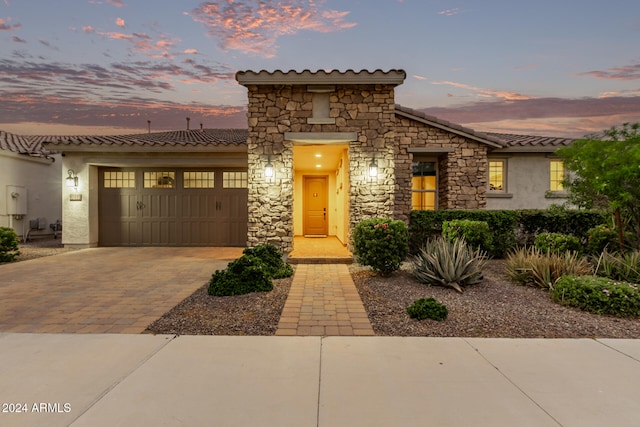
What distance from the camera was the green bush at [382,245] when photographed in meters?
6.21

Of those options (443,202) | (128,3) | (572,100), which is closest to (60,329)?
(128,3)

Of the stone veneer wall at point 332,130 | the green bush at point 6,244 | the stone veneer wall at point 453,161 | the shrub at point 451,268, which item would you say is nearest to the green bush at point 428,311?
the shrub at point 451,268

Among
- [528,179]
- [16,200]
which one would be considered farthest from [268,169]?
[16,200]

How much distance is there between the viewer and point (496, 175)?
11672 millimetres

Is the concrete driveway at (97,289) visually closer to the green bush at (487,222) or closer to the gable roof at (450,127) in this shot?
the green bush at (487,222)

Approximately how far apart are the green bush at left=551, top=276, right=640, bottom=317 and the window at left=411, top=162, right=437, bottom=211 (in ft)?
22.4

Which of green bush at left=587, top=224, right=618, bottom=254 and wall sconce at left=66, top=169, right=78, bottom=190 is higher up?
wall sconce at left=66, top=169, right=78, bottom=190

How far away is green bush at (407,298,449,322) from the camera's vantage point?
3996 millimetres

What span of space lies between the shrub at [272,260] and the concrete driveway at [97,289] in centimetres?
117

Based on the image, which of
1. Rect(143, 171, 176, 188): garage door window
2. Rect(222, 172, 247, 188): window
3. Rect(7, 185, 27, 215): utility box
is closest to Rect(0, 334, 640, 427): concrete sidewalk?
Rect(222, 172, 247, 188): window

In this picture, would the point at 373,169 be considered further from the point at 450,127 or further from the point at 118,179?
the point at 118,179

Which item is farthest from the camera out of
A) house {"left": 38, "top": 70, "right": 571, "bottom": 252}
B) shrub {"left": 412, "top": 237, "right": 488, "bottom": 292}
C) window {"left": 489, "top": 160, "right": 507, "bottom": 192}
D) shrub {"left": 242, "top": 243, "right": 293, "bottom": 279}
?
window {"left": 489, "top": 160, "right": 507, "bottom": 192}

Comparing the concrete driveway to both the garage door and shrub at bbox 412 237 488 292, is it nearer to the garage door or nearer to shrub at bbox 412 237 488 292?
the garage door

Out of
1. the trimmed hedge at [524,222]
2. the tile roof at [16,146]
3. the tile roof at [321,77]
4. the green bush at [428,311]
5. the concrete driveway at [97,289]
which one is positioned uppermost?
the tile roof at [321,77]
